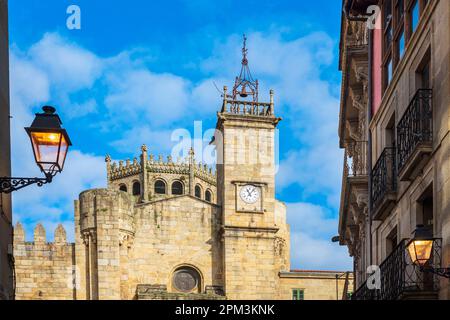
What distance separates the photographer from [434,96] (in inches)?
473

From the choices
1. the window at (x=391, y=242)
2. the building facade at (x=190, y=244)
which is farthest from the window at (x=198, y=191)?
the window at (x=391, y=242)

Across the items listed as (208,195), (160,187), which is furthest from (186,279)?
(208,195)

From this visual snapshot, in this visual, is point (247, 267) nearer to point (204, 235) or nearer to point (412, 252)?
point (204, 235)

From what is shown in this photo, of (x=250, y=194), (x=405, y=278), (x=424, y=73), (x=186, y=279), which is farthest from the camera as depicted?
(x=250, y=194)

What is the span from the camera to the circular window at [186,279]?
153ft

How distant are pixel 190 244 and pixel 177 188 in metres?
32.8

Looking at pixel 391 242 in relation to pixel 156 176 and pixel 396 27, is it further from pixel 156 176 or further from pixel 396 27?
pixel 156 176

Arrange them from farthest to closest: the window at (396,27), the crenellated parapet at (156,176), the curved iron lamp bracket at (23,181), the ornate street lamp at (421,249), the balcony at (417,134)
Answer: the crenellated parapet at (156,176), the window at (396,27), the balcony at (417,134), the ornate street lamp at (421,249), the curved iron lamp bracket at (23,181)

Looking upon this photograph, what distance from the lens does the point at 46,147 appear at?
8.80 meters

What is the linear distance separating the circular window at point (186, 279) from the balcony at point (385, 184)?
31.6 meters

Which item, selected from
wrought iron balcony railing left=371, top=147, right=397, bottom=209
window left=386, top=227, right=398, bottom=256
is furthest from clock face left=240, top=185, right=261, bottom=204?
wrought iron balcony railing left=371, top=147, right=397, bottom=209

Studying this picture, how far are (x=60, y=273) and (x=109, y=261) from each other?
2.82 metres

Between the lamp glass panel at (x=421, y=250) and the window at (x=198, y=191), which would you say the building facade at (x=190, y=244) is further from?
the lamp glass panel at (x=421, y=250)

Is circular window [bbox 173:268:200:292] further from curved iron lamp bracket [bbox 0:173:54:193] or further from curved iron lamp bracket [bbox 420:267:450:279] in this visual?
curved iron lamp bracket [bbox 0:173:54:193]
